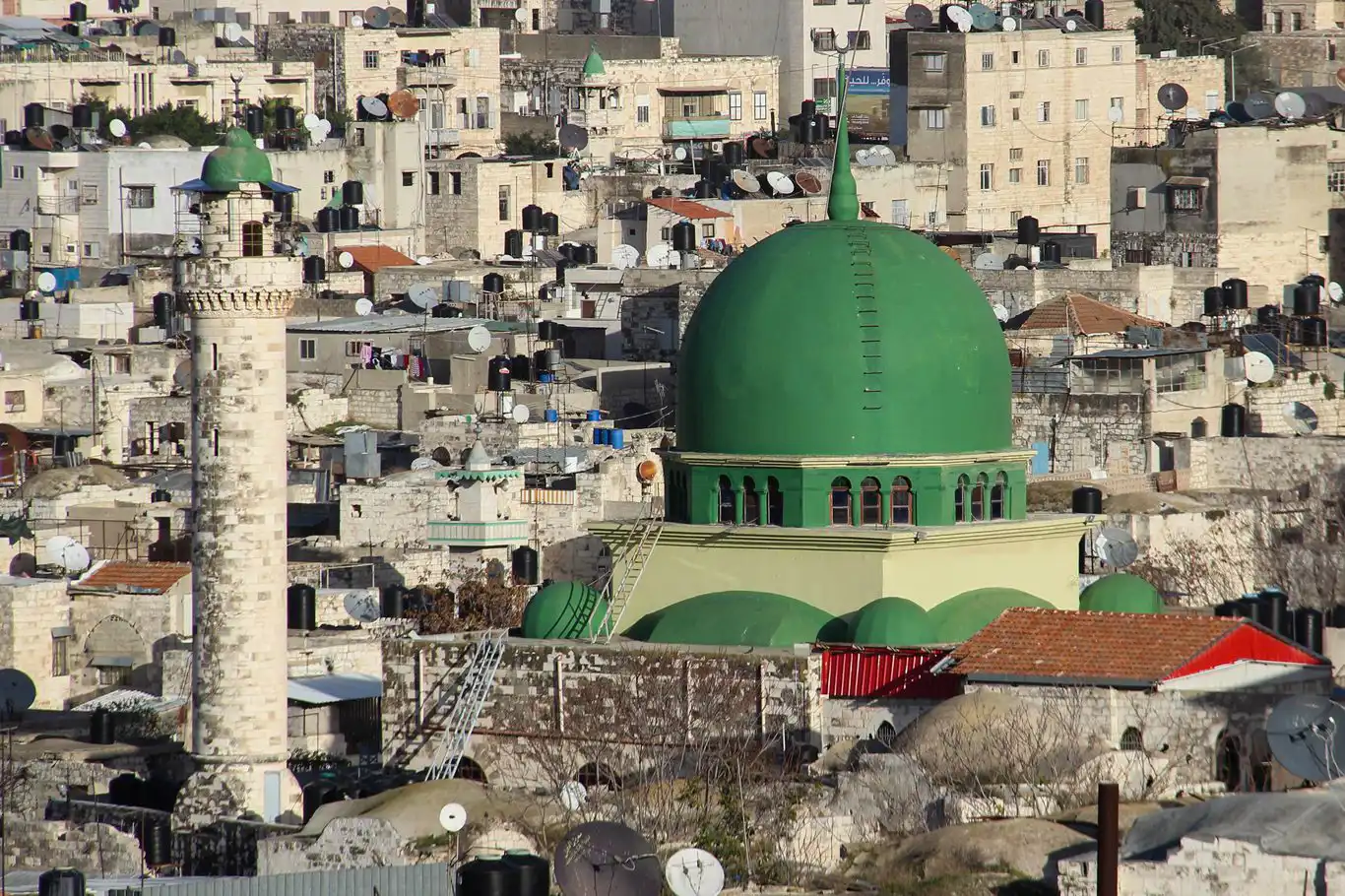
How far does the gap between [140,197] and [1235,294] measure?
957 inches

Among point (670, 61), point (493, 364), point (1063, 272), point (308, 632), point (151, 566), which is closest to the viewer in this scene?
point (308, 632)

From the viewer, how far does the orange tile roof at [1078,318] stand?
73625 millimetres

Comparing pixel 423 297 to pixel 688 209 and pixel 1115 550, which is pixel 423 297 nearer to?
pixel 688 209

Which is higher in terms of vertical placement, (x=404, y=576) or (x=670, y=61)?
(x=670, y=61)

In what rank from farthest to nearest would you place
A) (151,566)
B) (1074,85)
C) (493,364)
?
(1074,85), (493,364), (151,566)

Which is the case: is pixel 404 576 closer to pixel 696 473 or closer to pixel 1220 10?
pixel 696 473

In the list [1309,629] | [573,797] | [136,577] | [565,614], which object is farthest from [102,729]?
[1309,629]

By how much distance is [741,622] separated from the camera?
152 feet

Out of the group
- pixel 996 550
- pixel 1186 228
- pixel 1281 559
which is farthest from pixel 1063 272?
pixel 996 550

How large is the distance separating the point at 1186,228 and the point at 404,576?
34654mm

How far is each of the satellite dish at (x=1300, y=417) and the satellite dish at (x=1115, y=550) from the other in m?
14.5

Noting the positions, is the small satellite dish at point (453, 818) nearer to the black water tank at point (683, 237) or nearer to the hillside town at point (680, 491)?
the hillside town at point (680, 491)

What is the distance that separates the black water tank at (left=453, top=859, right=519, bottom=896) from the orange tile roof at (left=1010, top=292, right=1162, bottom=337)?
3668 centimetres

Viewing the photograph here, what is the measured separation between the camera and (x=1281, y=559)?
60469 millimetres
